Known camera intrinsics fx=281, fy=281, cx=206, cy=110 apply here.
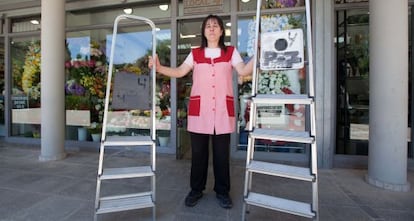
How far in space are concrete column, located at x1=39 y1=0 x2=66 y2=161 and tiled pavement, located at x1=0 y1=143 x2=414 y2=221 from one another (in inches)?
13.4

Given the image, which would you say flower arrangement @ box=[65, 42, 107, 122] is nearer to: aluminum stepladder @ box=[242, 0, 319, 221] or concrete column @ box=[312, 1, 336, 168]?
concrete column @ box=[312, 1, 336, 168]

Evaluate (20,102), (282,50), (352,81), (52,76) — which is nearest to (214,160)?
(282,50)

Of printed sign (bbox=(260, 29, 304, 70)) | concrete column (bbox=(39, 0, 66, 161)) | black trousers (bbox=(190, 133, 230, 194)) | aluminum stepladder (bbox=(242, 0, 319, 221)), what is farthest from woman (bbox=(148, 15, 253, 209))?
concrete column (bbox=(39, 0, 66, 161))

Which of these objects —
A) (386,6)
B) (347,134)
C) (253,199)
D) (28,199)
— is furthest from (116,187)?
(386,6)

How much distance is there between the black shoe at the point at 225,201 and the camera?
2516 mm

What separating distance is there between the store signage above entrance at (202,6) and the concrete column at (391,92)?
6.93 feet

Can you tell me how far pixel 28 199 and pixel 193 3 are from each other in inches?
134

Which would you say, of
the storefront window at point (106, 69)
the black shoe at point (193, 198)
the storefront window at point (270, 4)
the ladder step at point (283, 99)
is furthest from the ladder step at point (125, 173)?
the storefront window at point (270, 4)

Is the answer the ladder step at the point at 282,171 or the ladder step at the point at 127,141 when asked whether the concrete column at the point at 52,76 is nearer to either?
the ladder step at the point at 127,141

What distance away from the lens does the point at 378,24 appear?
10.2ft

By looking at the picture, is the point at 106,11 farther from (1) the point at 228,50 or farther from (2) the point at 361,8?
(2) the point at 361,8

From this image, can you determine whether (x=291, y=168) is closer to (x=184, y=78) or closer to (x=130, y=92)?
(x=130, y=92)

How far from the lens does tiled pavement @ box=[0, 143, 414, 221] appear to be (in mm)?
2389

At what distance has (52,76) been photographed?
4160mm
